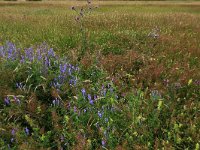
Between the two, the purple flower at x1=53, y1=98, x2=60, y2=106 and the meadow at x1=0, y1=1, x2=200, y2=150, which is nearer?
the meadow at x1=0, y1=1, x2=200, y2=150

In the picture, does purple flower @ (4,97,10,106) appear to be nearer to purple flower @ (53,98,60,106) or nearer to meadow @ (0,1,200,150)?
meadow @ (0,1,200,150)

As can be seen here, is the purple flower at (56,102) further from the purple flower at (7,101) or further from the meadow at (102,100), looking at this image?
the purple flower at (7,101)

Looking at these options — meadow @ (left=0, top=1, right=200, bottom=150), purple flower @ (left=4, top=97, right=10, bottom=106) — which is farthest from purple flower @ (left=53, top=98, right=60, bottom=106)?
purple flower @ (left=4, top=97, right=10, bottom=106)

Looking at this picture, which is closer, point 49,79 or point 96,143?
point 96,143

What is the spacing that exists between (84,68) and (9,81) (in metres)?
1.35

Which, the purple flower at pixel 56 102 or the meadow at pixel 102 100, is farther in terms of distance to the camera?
the purple flower at pixel 56 102

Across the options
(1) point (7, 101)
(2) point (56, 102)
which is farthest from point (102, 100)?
(1) point (7, 101)

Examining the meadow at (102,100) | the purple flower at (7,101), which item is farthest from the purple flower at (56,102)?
the purple flower at (7,101)

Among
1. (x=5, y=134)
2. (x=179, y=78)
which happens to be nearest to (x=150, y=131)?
(x=179, y=78)

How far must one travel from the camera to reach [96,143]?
3.18 meters

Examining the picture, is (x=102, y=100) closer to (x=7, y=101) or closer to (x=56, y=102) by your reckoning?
(x=56, y=102)

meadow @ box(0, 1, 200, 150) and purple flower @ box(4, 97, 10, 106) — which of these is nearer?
meadow @ box(0, 1, 200, 150)

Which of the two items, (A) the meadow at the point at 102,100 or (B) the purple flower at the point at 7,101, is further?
(B) the purple flower at the point at 7,101

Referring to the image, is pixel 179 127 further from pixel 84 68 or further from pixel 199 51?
pixel 199 51
